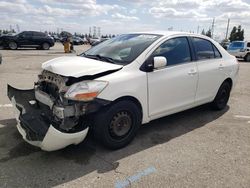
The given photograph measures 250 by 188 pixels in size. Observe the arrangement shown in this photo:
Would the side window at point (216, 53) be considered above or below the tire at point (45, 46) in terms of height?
above

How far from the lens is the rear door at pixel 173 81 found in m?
4.08

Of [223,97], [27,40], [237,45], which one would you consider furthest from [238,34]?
[223,97]

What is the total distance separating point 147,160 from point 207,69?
2.29m

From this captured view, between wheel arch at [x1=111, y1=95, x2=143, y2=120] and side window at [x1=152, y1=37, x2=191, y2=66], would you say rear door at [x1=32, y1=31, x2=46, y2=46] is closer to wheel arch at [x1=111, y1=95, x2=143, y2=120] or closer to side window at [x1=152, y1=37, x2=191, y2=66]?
side window at [x1=152, y1=37, x2=191, y2=66]

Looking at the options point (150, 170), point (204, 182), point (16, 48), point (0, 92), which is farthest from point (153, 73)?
point (16, 48)

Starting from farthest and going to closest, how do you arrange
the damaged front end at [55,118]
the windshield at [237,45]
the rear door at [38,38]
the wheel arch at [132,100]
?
the rear door at [38,38] → the windshield at [237,45] → the wheel arch at [132,100] → the damaged front end at [55,118]

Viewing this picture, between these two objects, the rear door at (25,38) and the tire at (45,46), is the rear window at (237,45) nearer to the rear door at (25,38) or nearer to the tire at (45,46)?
the tire at (45,46)

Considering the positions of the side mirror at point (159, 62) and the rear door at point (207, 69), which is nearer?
the side mirror at point (159, 62)

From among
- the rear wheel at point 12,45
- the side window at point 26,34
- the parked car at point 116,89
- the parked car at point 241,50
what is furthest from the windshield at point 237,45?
the rear wheel at point 12,45

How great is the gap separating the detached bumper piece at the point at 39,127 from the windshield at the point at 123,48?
3.91ft

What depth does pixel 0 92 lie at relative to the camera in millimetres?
6914

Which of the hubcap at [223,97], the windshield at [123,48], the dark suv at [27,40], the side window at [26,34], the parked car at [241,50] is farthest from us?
the side window at [26,34]

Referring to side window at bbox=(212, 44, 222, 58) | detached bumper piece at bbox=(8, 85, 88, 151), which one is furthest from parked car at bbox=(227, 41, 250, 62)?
detached bumper piece at bbox=(8, 85, 88, 151)

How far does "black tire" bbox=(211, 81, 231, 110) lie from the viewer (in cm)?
559
